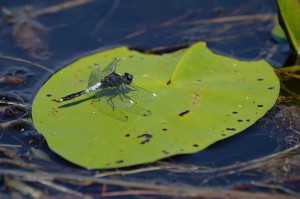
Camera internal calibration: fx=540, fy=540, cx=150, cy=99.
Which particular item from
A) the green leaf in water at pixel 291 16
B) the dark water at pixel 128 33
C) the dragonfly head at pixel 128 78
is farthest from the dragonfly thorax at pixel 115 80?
the green leaf in water at pixel 291 16

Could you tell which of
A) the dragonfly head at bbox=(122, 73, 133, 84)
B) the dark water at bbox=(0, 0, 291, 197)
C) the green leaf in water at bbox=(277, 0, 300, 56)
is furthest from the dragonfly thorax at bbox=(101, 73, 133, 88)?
the green leaf in water at bbox=(277, 0, 300, 56)

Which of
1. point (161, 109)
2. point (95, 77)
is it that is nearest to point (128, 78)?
point (95, 77)

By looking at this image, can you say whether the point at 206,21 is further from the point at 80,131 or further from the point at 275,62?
the point at 80,131

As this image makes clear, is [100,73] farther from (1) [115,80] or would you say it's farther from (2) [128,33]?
(2) [128,33]

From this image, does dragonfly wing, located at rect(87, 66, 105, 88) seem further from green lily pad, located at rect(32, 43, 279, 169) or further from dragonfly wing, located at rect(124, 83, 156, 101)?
dragonfly wing, located at rect(124, 83, 156, 101)

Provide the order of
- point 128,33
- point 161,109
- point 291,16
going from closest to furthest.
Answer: point 161,109 < point 291,16 < point 128,33

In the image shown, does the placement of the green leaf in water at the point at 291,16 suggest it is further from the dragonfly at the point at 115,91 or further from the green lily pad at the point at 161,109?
the dragonfly at the point at 115,91

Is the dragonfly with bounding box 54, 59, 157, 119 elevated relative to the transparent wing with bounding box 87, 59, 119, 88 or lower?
lower
